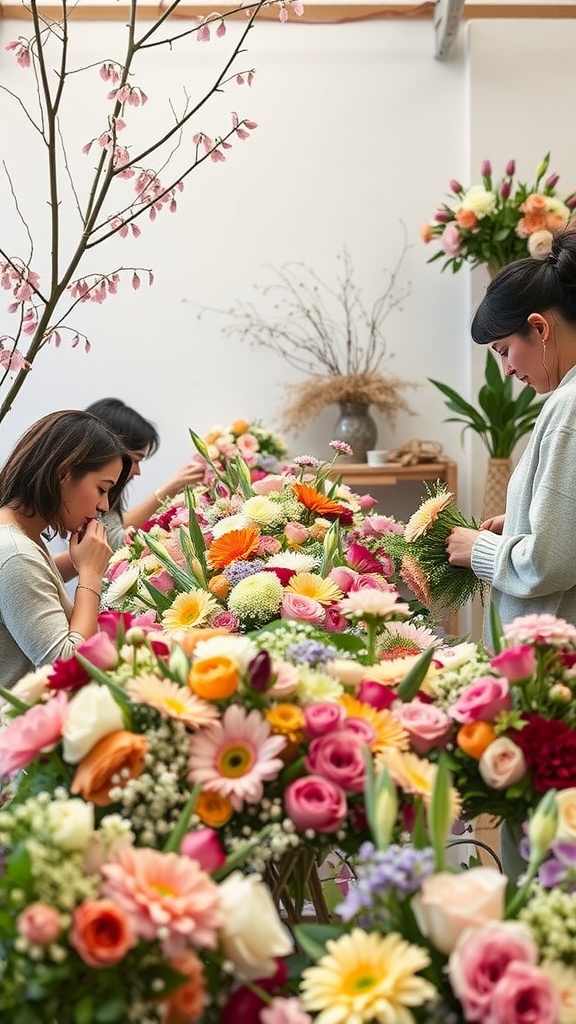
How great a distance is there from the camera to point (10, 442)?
4492mm

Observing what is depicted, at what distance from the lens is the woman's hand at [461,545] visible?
5.90 ft

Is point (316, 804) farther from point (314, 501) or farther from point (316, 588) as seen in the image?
point (314, 501)

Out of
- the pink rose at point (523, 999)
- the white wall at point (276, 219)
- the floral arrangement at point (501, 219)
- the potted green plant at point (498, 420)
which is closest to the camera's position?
the pink rose at point (523, 999)

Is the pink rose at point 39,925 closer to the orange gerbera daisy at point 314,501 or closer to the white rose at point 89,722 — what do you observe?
the white rose at point 89,722

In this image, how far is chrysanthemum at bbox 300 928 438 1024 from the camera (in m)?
0.65

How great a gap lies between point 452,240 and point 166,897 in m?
3.41

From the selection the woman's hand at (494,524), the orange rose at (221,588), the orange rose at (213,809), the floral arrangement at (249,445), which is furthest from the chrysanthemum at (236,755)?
the floral arrangement at (249,445)

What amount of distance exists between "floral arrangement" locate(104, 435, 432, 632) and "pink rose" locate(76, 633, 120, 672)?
0.91 ft

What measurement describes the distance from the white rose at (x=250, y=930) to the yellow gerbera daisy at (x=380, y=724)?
0.22 metres

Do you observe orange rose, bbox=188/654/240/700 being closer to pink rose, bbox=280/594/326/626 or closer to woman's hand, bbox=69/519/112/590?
pink rose, bbox=280/594/326/626

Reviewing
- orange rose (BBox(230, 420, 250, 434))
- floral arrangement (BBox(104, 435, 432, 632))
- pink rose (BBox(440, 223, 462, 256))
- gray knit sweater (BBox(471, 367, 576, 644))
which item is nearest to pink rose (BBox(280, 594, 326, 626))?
floral arrangement (BBox(104, 435, 432, 632))

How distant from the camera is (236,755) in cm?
87

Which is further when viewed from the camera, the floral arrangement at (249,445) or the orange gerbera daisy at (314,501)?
the floral arrangement at (249,445)

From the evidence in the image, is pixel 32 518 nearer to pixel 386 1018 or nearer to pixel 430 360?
pixel 386 1018
